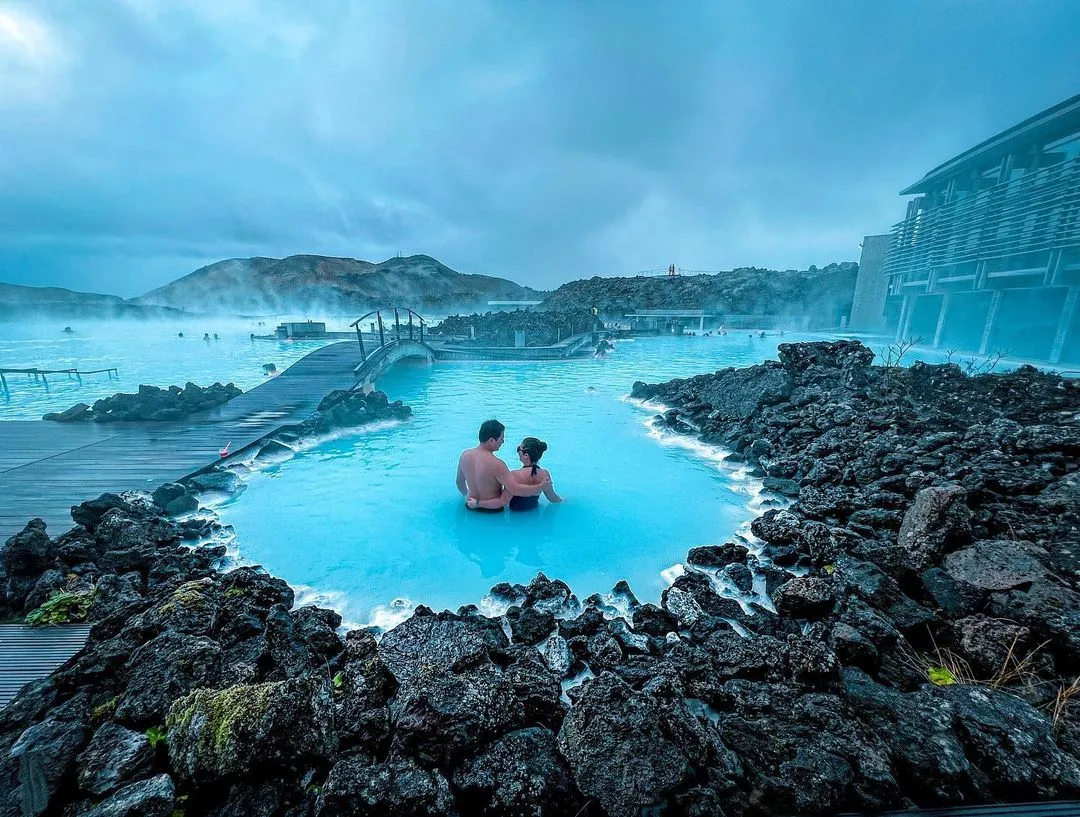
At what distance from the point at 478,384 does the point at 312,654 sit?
43.3 feet

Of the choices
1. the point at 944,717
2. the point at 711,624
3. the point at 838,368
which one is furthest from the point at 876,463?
the point at 838,368

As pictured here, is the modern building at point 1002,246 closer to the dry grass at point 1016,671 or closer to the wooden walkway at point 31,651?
the dry grass at point 1016,671

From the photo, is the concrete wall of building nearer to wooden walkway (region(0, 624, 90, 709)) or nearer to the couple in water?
the couple in water

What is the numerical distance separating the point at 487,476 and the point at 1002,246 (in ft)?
82.6

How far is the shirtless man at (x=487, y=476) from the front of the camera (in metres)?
5.21

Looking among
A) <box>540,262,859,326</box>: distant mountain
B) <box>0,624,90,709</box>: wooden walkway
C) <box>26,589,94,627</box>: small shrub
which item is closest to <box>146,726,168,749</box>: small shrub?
<box>0,624,90,709</box>: wooden walkway

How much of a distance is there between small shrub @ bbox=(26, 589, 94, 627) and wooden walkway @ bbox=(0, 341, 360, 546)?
1736 mm

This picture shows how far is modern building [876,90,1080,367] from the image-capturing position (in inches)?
640

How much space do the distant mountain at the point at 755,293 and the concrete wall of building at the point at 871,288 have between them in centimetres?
377

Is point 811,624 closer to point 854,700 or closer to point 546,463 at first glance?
point 854,700

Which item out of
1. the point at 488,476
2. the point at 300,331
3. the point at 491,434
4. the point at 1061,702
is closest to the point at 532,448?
the point at 491,434

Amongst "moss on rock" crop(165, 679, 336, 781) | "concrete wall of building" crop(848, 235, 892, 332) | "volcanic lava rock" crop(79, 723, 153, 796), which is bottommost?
"volcanic lava rock" crop(79, 723, 153, 796)

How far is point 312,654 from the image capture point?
107 inches

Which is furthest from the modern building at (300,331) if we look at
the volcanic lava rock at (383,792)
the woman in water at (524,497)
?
the volcanic lava rock at (383,792)
